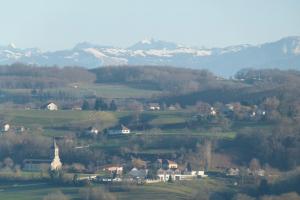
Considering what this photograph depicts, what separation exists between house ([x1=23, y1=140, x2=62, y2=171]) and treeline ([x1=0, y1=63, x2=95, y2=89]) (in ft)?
112

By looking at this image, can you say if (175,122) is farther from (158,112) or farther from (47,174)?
(47,174)

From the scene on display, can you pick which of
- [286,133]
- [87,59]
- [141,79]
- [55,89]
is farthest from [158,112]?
[87,59]

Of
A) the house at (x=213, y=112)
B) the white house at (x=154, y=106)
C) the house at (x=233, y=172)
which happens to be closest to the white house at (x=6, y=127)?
the house at (x=213, y=112)

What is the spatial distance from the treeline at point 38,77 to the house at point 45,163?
3428 centimetres

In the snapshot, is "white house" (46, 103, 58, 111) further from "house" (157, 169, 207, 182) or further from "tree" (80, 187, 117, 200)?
"tree" (80, 187, 117, 200)

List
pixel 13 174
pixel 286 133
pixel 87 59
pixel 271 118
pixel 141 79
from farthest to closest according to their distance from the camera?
1. pixel 87 59
2. pixel 141 79
3. pixel 271 118
4. pixel 286 133
5. pixel 13 174

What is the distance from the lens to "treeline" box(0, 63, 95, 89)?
92.5 meters

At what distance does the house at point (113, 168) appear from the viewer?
172 ft

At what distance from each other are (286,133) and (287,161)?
10.7 ft

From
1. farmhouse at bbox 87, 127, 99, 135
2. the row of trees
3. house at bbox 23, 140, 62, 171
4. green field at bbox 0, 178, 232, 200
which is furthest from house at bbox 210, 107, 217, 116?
green field at bbox 0, 178, 232, 200

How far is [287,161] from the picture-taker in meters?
53.4

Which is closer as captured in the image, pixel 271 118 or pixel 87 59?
pixel 271 118

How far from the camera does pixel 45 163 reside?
184 ft

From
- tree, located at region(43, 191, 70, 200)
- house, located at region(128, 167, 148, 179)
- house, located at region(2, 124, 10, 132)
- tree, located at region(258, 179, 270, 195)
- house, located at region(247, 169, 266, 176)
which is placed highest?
tree, located at region(258, 179, 270, 195)
